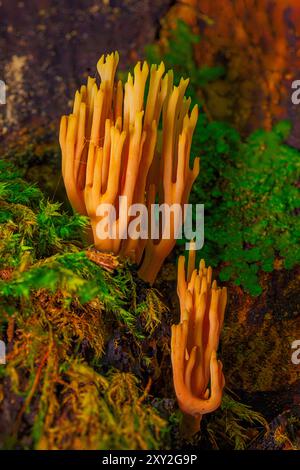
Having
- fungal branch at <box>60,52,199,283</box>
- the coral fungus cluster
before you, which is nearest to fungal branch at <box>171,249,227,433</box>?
fungal branch at <box>60,52,199,283</box>

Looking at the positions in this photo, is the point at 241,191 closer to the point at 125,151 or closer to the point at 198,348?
the point at 125,151

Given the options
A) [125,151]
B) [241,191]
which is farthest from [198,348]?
[241,191]

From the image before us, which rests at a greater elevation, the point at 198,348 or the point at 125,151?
the point at 125,151

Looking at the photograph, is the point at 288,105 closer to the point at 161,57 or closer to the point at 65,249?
the point at 161,57

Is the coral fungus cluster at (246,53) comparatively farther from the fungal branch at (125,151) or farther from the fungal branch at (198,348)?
the fungal branch at (198,348)

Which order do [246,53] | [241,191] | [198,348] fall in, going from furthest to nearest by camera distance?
1. [246,53]
2. [241,191]
3. [198,348]

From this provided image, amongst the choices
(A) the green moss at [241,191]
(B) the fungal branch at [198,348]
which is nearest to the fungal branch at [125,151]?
(B) the fungal branch at [198,348]
